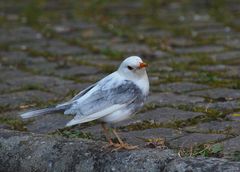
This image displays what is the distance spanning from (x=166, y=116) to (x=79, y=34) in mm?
3574

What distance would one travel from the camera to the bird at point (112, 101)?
3.27 meters

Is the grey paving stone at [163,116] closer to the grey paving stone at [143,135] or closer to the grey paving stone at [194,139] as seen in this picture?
the grey paving stone at [143,135]

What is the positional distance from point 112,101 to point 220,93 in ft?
5.22

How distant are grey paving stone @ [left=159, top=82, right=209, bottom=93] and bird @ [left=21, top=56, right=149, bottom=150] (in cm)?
151

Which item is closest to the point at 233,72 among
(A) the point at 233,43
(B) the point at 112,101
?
(A) the point at 233,43

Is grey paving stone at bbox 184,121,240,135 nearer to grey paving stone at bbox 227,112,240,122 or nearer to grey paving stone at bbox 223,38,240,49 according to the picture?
grey paving stone at bbox 227,112,240,122

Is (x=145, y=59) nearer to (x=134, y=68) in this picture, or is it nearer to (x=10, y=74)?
(x=10, y=74)

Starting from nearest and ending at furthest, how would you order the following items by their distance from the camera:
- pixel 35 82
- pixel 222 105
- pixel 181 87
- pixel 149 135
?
1. pixel 149 135
2. pixel 222 105
3. pixel 181 87
4. pixel 35 82

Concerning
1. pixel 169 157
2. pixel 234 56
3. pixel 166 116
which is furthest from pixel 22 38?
pixel 169 157

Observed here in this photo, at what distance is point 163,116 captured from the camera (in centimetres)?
419

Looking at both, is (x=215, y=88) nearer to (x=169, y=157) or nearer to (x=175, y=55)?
(x=175, y=55)

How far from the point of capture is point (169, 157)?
9.89ft

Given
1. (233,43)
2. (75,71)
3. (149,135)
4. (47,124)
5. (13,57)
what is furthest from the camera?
(233,43)

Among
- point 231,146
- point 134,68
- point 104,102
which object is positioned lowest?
point 231,146
